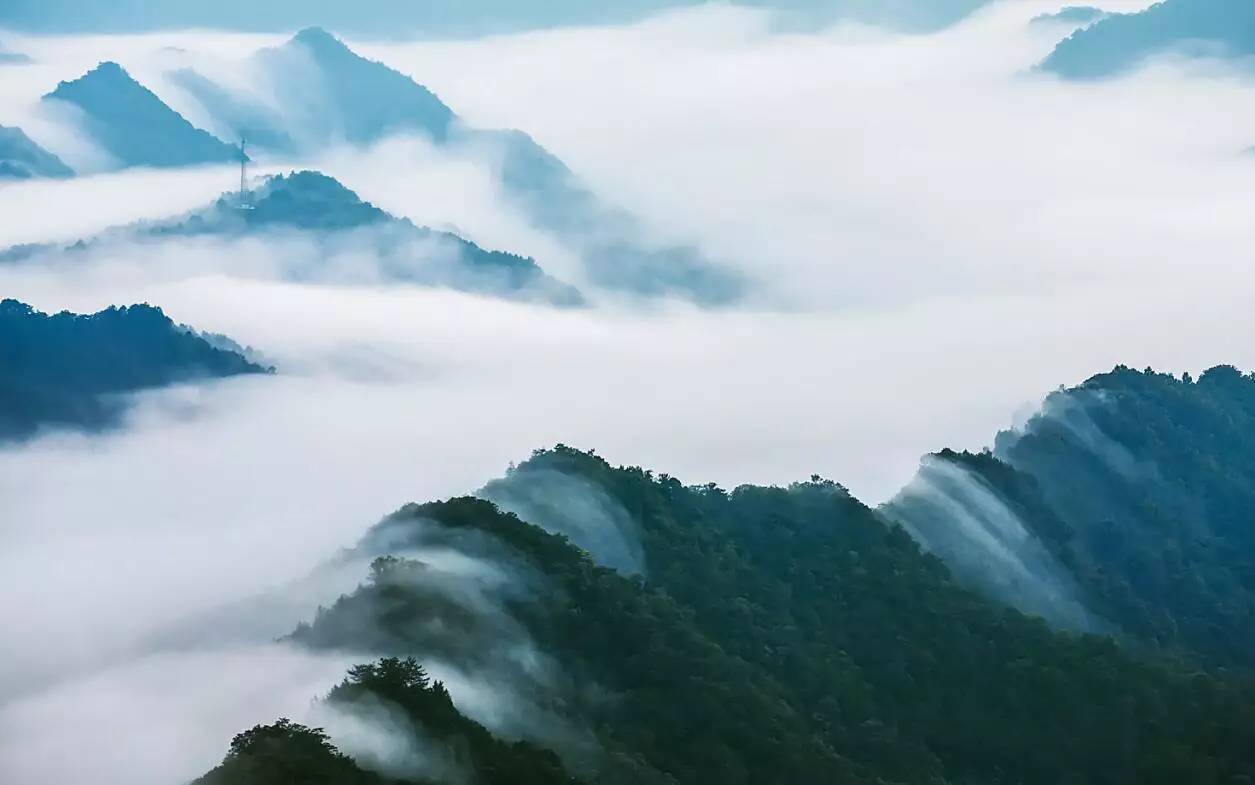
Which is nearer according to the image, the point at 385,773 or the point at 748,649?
the point at 385,773

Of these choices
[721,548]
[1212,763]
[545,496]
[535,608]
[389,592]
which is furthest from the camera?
[721,548]

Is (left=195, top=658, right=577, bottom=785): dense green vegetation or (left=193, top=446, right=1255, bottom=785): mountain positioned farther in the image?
(left=193, top=446, right=1255, bottom=785): mountain

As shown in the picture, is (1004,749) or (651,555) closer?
(1004,749)

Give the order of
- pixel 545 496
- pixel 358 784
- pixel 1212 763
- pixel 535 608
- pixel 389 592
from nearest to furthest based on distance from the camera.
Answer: pixel 358 784 < pixel 389 592 < pixel 535 608 < pixel 1212 763 < pixel 545 496

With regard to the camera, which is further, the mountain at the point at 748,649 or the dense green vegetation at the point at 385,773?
the mountain at the point at 748,649

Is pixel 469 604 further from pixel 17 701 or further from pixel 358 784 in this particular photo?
pixel 17 701

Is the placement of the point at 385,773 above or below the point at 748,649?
below

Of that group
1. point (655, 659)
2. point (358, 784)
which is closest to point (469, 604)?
point (655, 659)

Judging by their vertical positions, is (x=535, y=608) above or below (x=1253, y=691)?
above
